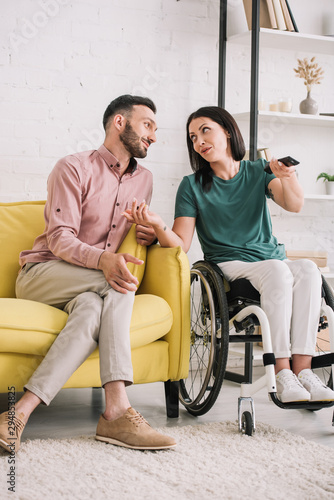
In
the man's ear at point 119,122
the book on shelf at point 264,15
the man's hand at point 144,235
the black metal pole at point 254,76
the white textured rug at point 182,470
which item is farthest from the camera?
the book on shelf at point 264,15

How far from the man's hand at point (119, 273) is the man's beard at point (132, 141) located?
1.78 feet

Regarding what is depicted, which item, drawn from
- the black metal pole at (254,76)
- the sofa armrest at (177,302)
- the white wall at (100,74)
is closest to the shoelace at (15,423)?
the sofa armrest at (177,302)

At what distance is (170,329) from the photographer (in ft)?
6.95

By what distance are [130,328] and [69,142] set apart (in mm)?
1369

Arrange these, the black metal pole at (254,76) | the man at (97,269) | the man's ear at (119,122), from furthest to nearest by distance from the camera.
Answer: the black metal pole at (254,76), the man's ear at (119,122), the man at (97,269)

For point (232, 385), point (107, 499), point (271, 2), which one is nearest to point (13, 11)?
point (271, 2)

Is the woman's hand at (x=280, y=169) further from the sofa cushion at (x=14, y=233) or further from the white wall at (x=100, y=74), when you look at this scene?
the white wall at (x=100, y=74)

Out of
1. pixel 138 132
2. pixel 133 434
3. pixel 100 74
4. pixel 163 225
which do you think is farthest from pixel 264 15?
pixel 133 434

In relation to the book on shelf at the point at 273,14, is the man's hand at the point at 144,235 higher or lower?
lower

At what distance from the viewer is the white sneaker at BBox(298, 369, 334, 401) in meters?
1.80

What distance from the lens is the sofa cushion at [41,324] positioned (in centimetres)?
179

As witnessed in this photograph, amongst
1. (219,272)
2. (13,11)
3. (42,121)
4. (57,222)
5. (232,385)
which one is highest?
(13,11)

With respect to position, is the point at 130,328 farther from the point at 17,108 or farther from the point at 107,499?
the point at 17,108

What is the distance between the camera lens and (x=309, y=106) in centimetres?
319
